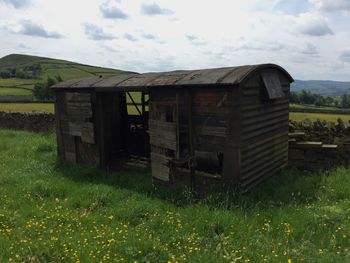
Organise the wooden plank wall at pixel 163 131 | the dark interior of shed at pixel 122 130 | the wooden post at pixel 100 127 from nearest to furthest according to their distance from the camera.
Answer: the wooden plank wall at pixel 163 131 < the wooden post at pixel 100 127 < the dark interior of shed at pixel 122 130

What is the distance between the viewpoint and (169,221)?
6805 millimetres

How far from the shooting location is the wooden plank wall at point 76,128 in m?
11.4

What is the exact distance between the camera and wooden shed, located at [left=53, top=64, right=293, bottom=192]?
26.1ft

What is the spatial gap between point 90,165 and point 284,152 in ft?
20.6

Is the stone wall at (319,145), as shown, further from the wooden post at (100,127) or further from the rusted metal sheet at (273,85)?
the wooden post at (100,127)

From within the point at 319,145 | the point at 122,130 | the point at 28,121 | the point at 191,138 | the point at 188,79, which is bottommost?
the point at 319,145

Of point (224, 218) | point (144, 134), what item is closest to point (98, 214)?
point (224, 218)

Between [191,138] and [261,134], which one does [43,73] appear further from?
[261,134]

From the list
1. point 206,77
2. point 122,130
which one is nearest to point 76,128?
point 122,130

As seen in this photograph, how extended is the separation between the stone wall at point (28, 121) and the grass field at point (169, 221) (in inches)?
398

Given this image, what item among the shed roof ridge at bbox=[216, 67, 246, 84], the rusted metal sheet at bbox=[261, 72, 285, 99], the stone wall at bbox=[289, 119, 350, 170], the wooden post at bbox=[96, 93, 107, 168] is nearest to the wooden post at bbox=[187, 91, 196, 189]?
the shed roof ridge at bbox=[216, 67, 246, 84]

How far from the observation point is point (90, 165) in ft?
37.9

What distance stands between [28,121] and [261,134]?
1634 centimetres

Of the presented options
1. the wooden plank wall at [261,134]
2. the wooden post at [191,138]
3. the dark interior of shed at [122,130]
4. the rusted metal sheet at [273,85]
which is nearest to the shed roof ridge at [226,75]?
the wooden plank wall at [261,134]
